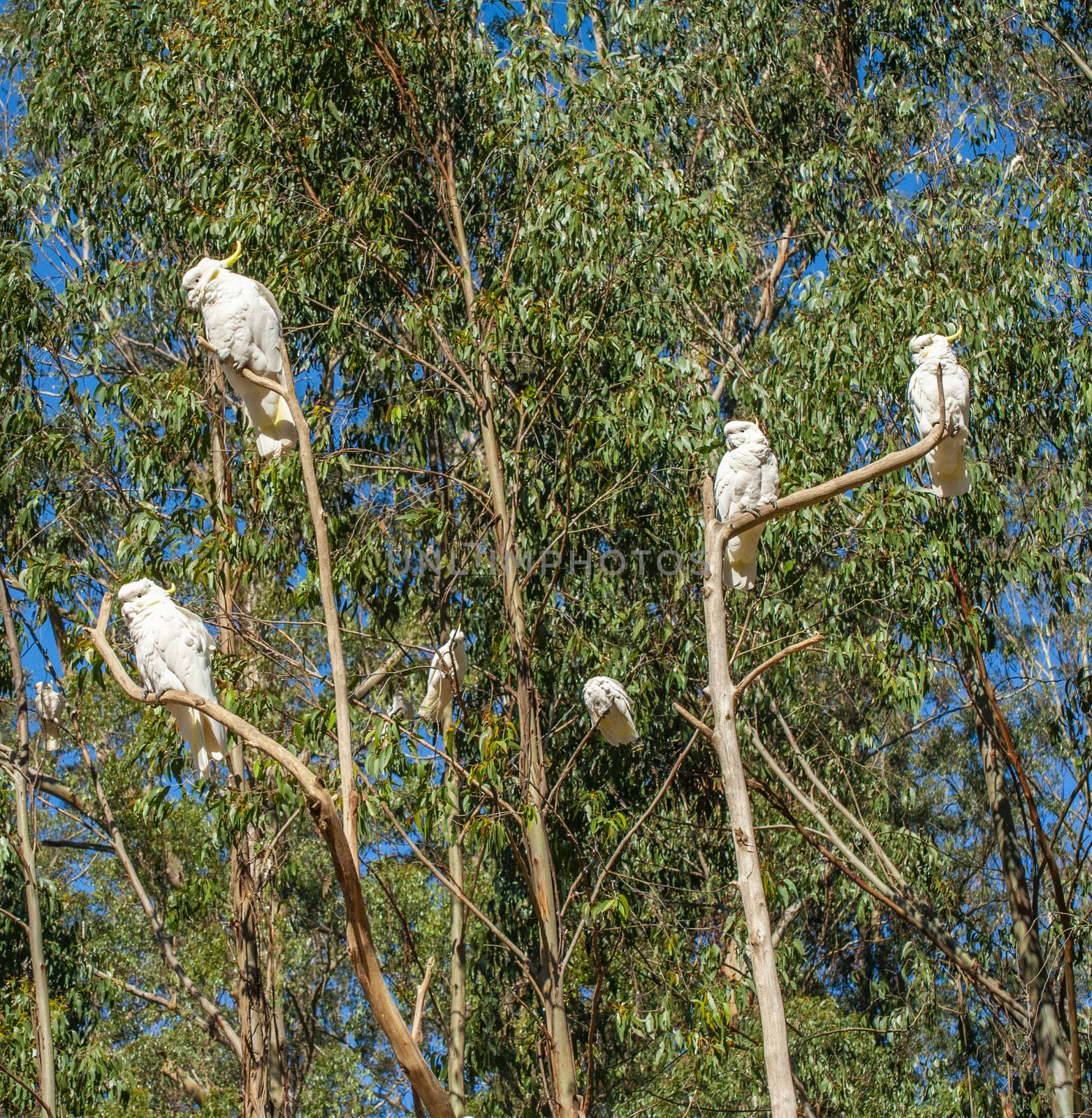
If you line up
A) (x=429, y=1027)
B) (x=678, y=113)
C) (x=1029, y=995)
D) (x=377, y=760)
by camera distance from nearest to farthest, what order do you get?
1. (x=377, y=760)
2. (x=1029, y=995)
3. (x=678, y=113)
4. (x=429, y=1027)

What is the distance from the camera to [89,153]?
24.0 feet

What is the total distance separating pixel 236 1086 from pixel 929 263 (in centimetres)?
736

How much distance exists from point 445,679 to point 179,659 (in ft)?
4.07

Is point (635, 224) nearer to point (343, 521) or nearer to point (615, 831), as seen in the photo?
point (343, 521)

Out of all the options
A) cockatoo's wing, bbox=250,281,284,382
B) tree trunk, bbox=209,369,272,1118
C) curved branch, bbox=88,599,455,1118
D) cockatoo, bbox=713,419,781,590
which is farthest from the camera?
tree trunk, bbox=209,369,272,1118

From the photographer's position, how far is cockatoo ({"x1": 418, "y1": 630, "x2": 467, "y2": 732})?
5196mm

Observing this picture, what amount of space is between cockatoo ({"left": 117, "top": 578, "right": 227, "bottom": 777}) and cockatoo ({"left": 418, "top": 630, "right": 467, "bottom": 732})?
3.25 ft

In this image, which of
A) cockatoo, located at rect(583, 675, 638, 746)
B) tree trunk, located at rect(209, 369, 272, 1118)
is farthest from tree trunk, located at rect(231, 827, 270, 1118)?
cockatoo, located at rect(583, 675, 638, 746)

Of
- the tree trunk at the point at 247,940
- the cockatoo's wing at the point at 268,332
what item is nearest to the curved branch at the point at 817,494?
the cockatoo's wing at the point at 268,332

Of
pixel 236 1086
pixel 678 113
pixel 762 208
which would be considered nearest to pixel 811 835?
pixel 678 113

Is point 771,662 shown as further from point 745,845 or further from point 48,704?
point 48,704

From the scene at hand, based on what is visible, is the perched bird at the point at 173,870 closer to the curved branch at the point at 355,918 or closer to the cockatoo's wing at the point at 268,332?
the cockatoo's wing at the point at 268,332

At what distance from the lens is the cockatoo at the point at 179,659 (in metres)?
4.22

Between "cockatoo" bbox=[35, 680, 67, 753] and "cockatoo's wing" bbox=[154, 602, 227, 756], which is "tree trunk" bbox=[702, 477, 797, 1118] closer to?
"cockatoo's wing" bbox=[154, 602, 227, 756]
